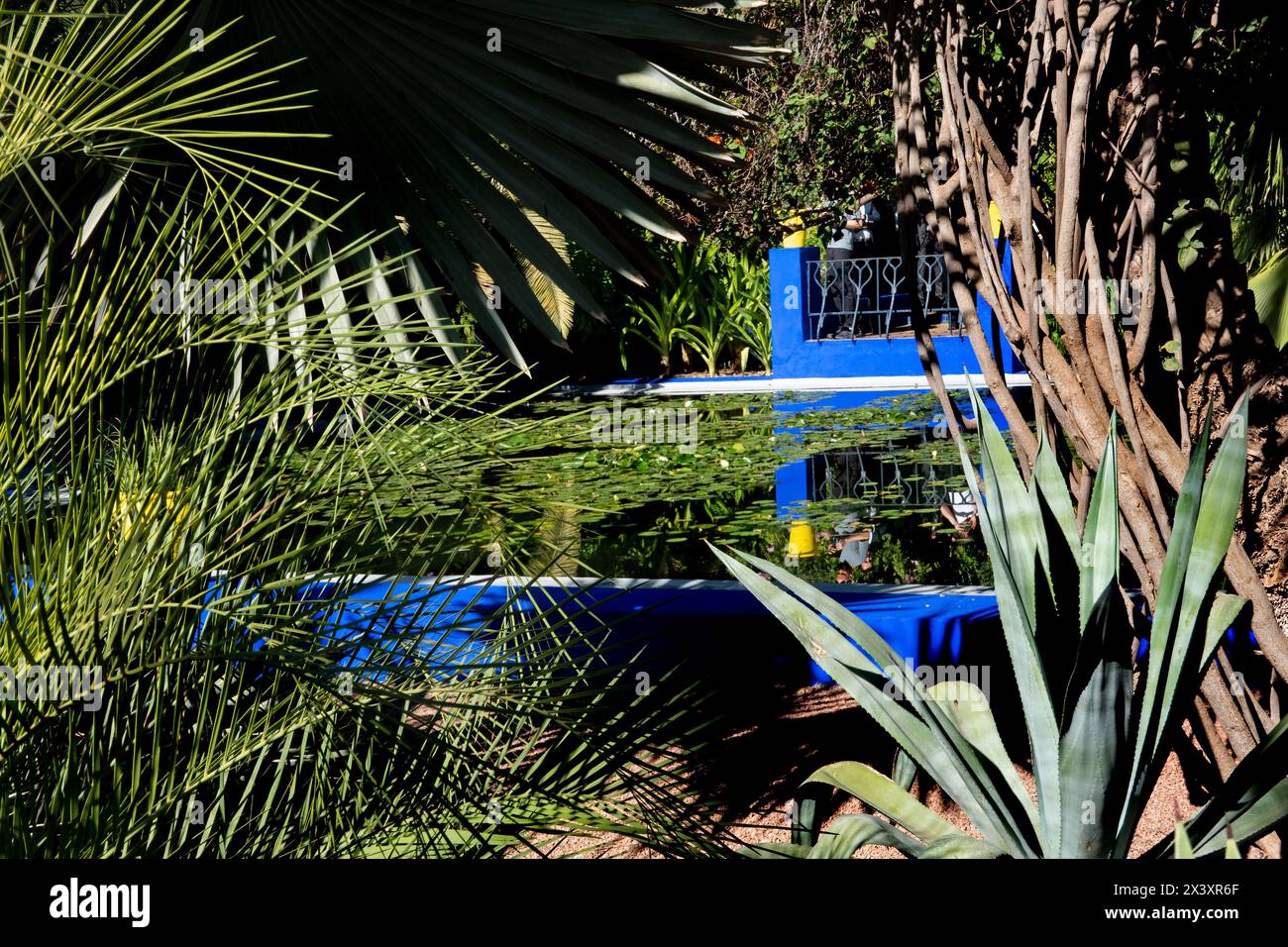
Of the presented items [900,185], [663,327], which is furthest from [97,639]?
[663,327]

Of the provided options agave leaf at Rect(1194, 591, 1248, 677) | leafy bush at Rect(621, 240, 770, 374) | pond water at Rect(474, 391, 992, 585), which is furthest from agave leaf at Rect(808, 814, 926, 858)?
leafy bush at Rect(621, 240, 770, 374)

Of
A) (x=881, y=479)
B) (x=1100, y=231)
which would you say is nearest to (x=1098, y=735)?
(x=1100, y=231)

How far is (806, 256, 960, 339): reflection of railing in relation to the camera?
11.7 metres

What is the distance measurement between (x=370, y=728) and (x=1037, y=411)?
1511 mm

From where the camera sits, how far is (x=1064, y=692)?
5.84ft

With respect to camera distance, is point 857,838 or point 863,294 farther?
point 863,294

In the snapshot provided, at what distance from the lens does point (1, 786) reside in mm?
1011

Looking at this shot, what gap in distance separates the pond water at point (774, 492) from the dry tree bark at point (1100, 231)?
1436 millimetres

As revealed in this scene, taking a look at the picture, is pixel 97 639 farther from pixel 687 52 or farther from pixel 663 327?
pixel 663 327

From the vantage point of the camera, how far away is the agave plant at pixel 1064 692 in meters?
1.62

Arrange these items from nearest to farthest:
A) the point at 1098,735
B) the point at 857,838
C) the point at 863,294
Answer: the point at 1098,735
the point at 857,838
the point at 863,294

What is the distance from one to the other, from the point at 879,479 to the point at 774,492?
67 cm

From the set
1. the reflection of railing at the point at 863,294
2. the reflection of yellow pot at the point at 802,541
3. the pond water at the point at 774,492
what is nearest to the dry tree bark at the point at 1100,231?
the pond water at the point at 774,492

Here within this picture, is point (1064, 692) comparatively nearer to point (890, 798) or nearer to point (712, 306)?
point (890, 798)
